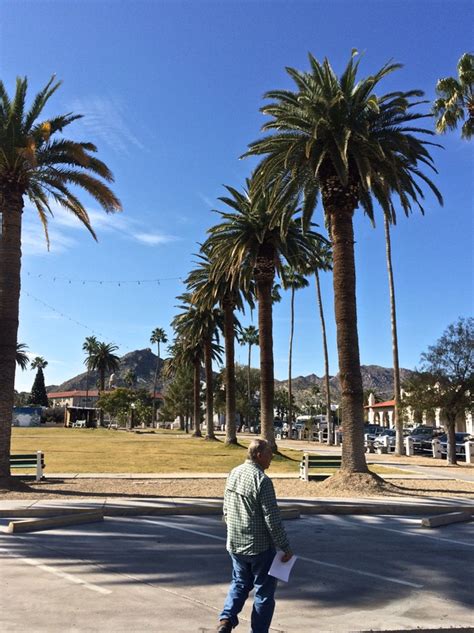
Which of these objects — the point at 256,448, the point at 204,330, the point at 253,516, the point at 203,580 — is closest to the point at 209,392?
the point at 204,330

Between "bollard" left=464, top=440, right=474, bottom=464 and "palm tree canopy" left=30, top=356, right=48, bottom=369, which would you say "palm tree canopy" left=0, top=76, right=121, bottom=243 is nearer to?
"bollard" left=464, top=440, right=474, bottom=464

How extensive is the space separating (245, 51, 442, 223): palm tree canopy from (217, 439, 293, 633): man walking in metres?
12.7

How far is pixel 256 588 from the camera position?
462 centimetres

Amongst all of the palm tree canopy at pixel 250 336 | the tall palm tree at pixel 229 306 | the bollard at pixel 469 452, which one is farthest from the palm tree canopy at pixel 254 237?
the palm tree canopy at pixel 250 336

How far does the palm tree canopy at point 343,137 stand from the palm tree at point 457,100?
6855mm

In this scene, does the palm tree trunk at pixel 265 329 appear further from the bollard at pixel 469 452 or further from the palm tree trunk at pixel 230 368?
the bollard at pixel 469 452

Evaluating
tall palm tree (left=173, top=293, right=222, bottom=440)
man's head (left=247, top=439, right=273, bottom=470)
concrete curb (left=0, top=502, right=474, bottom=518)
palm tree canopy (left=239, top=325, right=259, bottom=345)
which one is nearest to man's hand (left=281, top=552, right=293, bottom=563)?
man's head (left=247, top=439, right=273, bottom=470)

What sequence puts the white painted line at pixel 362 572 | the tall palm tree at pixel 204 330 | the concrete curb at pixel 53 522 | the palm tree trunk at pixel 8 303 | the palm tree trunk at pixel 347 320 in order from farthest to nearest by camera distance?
the tall palm tree at pixel 204 330
the palm tree trunk at pixel 347 320
the palm tree trunk at pixel 8 303
the concrete curb at pixel 53 522
the white painted line at pixel 362 572

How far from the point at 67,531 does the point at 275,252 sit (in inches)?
816

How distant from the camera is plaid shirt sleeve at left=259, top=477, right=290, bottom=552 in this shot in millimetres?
4551

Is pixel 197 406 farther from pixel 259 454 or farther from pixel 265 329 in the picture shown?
pixel 259 454

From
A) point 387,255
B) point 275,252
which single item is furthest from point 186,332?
point 275,252

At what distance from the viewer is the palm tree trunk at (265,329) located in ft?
91.6

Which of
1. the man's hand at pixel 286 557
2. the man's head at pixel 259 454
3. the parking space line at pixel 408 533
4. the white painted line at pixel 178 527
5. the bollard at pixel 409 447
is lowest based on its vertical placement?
the bollard at pixel 409 447
